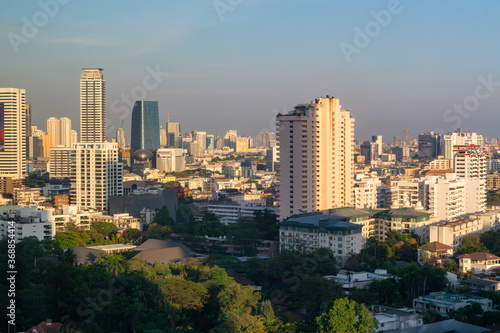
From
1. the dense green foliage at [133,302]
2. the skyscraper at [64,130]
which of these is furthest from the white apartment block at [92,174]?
the skyscraper at [64,130]

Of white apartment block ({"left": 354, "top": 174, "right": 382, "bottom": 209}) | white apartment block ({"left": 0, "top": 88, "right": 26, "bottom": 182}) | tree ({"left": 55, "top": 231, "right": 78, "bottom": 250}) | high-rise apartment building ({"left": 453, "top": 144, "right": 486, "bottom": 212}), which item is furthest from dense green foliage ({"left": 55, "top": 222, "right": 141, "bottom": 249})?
white apartment block ({"left": 0, "top": 88, "right": 26, "bottom": 182})

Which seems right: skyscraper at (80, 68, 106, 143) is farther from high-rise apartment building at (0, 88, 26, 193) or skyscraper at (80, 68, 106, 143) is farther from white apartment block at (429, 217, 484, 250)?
white apartment block at (429, 217, 484, 250)

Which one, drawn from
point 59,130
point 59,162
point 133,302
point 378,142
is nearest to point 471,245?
point 133,302

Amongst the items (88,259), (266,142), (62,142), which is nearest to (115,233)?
(88,259)

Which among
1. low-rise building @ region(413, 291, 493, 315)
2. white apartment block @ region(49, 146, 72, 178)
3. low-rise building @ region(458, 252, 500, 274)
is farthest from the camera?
white apartment block @ region(49, 146, 72, 178)

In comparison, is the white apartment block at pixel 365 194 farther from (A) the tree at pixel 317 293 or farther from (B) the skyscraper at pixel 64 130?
(B) the skyscraper at pixel 64 130
